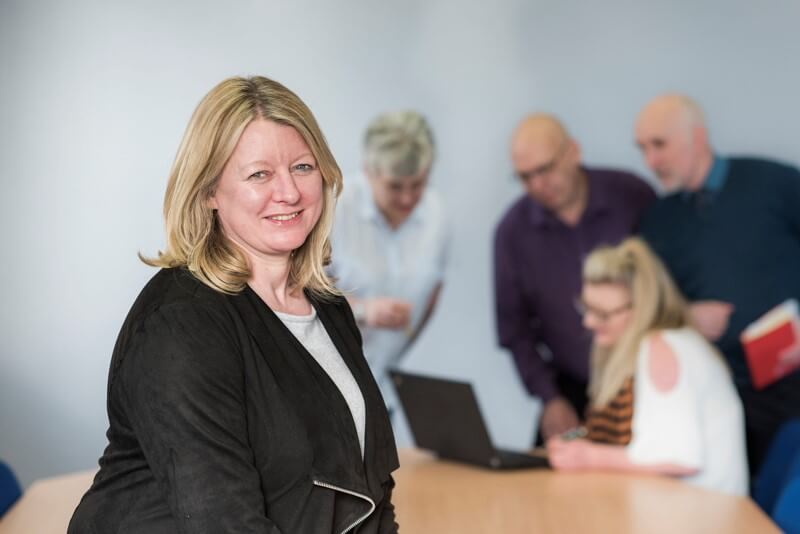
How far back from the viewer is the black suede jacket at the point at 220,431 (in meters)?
1.41

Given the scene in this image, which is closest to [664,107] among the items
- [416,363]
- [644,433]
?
[416,363]

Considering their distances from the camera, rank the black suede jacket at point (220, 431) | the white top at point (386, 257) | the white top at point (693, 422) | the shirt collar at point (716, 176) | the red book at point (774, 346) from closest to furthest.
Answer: the black suede jacket at point (220, 431), the white top at point (693, 422), the red book at point (774, 346), the shirt collar at point (716, 176), the white top at point (386, 257)

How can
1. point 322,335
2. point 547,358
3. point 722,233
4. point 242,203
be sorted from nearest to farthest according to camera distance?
point 242,203 → point 322,335 → point 722,233 → point 547,358

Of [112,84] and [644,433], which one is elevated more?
[112,84]

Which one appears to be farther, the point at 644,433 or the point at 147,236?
the point at 147,236

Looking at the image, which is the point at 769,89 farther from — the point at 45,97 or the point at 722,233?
the point at 45,97

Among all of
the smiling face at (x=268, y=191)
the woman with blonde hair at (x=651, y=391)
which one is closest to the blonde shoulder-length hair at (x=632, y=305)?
the woman with blonde hair at (x=651, y=391)

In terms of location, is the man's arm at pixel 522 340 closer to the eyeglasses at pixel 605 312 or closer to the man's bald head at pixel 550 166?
the man's bald head at pixel 550 166

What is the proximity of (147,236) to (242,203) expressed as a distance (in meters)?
2.97

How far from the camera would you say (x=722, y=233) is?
4.26 metres

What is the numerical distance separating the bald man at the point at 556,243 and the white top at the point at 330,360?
2.82m

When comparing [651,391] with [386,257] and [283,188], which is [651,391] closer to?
[386,257]

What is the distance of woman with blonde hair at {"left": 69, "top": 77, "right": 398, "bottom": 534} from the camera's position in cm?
142

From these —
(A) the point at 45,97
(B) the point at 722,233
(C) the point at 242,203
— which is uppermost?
(A) the point at 45,97
